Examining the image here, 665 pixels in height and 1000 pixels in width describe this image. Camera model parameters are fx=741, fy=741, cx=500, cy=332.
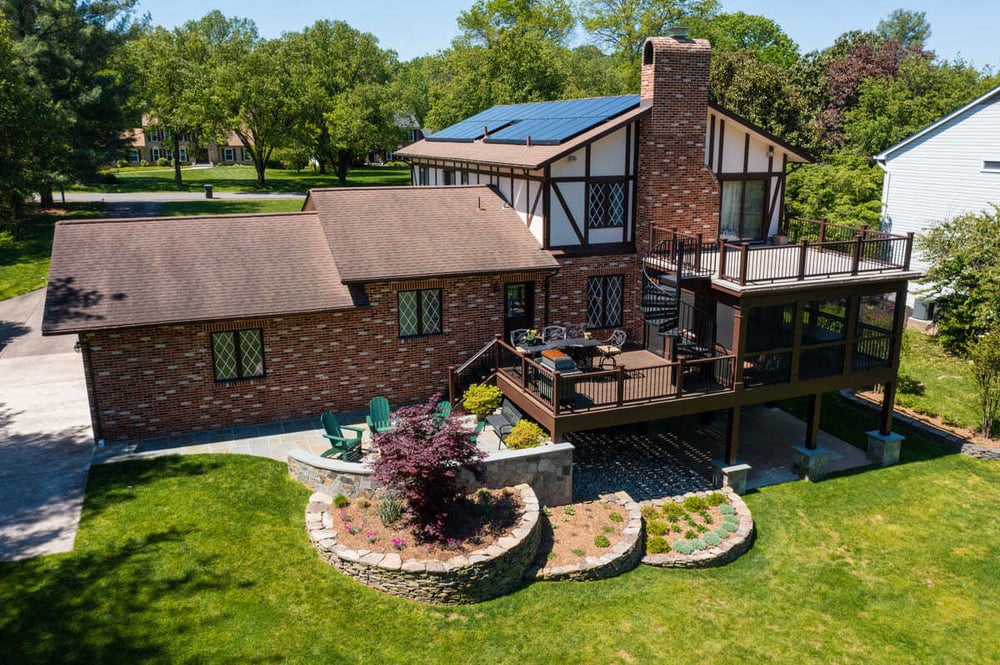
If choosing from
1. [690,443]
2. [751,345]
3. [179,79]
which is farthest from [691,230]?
[179,79]

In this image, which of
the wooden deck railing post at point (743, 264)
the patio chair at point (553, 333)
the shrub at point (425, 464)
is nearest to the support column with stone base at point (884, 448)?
the wooden deck railing post at point (743, 264)

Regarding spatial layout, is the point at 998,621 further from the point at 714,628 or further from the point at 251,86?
the point at 251,86

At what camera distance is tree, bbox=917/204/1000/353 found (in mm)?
22844

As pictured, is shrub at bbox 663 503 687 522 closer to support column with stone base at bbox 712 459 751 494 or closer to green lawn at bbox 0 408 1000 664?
green lawn at bbox 0 408 1000 664

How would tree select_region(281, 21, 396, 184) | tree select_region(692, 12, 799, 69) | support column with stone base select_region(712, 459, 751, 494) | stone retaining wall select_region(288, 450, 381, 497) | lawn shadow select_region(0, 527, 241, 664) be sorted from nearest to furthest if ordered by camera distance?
lawn shadow select_region(0, 527, 241, 664) → stone retaining wall select_region(288, 450, 381, 497) → support column with stone base select_region(712, 459, 751, 494) → tree select_region(281, 21, 396, 184) → tree select_region(692, 12, 799, 69)

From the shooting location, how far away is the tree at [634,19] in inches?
2254

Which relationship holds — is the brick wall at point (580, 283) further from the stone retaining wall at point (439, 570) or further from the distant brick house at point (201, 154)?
the distant brick house at point (201, 154)

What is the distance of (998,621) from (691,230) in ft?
35.2

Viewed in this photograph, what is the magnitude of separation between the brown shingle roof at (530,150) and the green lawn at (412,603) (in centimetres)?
927

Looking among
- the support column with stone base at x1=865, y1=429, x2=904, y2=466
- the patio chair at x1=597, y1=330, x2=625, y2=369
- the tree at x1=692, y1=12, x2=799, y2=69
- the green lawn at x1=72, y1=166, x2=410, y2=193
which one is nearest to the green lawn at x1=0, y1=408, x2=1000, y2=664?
the support column with stone base at x1=865, y1=429, x2=904, y2=466

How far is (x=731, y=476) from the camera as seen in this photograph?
16.1m

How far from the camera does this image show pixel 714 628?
12.0 meters

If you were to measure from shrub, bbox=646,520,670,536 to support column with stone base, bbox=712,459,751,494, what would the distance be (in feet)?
7.62

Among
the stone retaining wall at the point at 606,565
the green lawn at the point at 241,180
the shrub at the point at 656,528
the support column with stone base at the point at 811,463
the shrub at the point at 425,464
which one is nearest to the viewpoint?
the shrub at the point at 425,464
